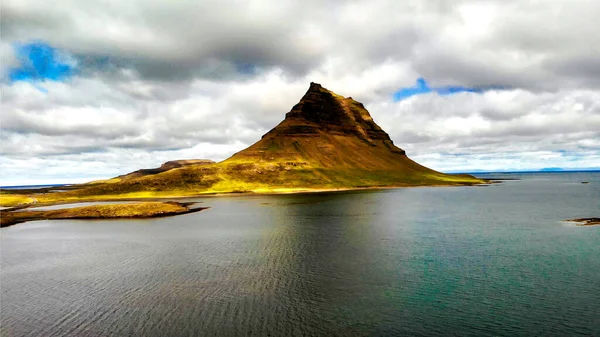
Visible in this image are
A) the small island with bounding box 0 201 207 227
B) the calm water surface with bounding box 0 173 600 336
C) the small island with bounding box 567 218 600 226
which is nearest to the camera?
the calm water surface with bounding box 0 173 600 336

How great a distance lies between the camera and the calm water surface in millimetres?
31375

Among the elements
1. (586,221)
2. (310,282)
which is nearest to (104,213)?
(310,282)

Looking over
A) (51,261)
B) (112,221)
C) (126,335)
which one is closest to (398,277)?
(126,335)

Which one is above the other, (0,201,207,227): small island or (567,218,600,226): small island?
(0,201,207,227): small island

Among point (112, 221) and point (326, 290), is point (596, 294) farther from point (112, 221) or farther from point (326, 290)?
point (112, 221)

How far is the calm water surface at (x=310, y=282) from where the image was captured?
3138 cm

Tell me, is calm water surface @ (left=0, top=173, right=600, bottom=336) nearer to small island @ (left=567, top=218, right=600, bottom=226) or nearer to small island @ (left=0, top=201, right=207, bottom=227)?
small island @ (left=567, top=218, right=600, bottom=226)

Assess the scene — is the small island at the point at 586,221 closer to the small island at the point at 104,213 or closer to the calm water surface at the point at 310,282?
the calm water surface at the point at 310,282

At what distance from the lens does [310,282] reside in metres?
43.1

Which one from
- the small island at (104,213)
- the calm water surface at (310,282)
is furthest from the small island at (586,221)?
the small island at (104,213)

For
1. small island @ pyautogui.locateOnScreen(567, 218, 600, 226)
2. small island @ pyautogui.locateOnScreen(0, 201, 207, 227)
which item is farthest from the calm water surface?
small island @ pyautogui.locateOnScreen(0, 201, 207, 227)

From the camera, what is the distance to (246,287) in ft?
136

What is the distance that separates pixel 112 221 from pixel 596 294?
379 ft

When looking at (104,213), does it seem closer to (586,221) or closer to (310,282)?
(310,282)
